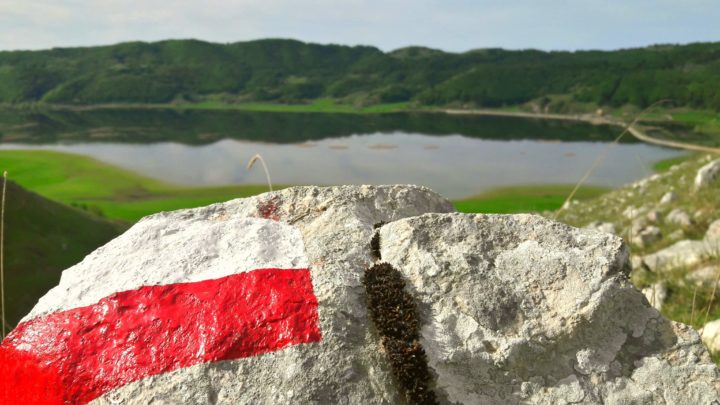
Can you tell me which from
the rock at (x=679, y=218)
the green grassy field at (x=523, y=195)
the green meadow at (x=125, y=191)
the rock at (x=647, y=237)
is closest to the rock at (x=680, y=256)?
the rock at (x=647, y=237)

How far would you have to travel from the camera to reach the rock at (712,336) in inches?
282

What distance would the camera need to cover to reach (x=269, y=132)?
160500 mm

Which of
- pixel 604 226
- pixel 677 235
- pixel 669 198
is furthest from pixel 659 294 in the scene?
pixel 669 198

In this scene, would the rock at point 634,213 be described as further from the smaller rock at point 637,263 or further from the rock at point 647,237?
the smaller rock at point 637,263

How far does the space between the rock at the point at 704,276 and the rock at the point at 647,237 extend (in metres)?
4.12

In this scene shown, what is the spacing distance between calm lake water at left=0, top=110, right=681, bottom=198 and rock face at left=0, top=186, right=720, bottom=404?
45.1 metres

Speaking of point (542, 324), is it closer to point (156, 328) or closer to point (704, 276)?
point (156, 328)

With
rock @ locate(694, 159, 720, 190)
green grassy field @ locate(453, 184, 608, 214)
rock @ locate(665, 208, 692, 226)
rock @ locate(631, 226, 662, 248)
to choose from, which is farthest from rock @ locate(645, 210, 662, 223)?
green grassy field @ locate(453, 184, 608, 214)

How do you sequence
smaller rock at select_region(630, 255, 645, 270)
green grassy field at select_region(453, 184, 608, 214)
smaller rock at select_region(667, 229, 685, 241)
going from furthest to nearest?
green grassy field at select_region(453, 184, 608, 214)
smaller rock at select_region(667, 229, 685, 241)
smaller rock at select_region(630, 255, 645, 270)

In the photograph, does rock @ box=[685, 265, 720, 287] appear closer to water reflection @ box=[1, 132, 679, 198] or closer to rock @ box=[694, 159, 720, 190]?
rock @ box=[694, 159, 720, 190]

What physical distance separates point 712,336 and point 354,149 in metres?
112

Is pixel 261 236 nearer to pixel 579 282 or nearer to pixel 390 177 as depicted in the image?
pixel 579 282

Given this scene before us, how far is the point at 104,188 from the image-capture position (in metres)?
78.4

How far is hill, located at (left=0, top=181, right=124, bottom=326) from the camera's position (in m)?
16.1
